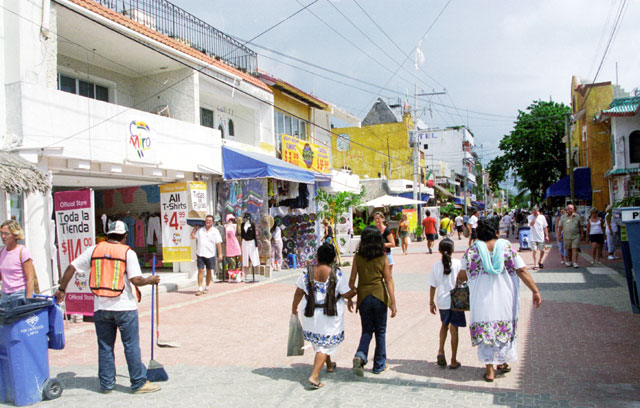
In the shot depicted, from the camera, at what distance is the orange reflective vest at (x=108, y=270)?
191 inches

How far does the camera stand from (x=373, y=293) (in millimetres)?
5238

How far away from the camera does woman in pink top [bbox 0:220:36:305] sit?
19.5 feet

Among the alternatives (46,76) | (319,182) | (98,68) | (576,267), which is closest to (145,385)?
(46,76)

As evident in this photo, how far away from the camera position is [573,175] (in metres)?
28.4

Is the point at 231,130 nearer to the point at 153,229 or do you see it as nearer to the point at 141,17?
the point at 153,229

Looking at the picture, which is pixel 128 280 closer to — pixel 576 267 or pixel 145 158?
→ pixel 145 158

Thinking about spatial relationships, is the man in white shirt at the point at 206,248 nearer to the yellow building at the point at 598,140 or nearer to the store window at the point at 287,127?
the store window at the point at 287,127

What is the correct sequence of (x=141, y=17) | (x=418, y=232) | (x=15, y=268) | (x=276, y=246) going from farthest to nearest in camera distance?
(x=418, y=232) → (x=276, y=246) → (x=141, y=17) → (x=15, y=268)

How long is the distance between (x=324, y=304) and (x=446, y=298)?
4.55ft

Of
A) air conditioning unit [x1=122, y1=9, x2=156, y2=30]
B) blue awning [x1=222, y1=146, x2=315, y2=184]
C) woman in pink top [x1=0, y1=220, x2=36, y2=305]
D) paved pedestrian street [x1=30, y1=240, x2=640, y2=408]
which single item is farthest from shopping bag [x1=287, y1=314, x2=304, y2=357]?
air conditioning unit [x1=122, y1=9, x2=156, y2=30]

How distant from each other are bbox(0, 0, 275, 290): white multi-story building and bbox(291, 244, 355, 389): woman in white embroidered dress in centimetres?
597

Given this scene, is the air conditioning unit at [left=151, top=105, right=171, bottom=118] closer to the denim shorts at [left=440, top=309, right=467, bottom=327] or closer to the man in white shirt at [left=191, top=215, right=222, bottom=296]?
the man in white shirt at [left=191, top=215, right=222, bottom=296]

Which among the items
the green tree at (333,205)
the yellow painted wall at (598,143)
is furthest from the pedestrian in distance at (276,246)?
the yellow painted wall at (598,143)

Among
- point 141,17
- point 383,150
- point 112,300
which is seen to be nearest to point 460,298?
point 112,300
